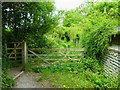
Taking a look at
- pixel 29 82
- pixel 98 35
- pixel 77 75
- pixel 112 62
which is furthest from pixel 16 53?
pixel 112 62

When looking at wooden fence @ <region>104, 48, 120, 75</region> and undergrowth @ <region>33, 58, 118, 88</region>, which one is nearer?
undergrowth @ <region>33, 58, 118, 88</region>

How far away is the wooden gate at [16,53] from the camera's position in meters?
7.39

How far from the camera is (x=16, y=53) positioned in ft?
25.2

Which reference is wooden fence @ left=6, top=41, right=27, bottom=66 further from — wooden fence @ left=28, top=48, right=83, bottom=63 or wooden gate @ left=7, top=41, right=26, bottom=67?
wooden fence @ left=28, top=48, right=83, bottom=63

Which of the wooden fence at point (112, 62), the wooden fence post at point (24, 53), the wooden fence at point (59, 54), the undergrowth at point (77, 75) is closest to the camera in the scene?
the undergrowth at point (77, 75)

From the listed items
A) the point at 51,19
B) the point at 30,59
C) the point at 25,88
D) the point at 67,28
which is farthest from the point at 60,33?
the point at 25,88

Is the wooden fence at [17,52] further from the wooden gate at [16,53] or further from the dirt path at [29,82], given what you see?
the dirt path at [29,82]

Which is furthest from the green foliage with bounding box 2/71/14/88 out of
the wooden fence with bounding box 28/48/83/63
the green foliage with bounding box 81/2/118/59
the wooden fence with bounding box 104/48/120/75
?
the green foliage with bounding box 81/2/118/59

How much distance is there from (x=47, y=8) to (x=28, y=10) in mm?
1151

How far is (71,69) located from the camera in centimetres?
709

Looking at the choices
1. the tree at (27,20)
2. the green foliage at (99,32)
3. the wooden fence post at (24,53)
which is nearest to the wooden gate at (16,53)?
the wooden fence post at (24,53)

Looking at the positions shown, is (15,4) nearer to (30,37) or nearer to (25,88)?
(30,37)

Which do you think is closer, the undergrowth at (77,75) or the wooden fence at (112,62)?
the undergrowth at (77,75)

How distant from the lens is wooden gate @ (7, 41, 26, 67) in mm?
7395
